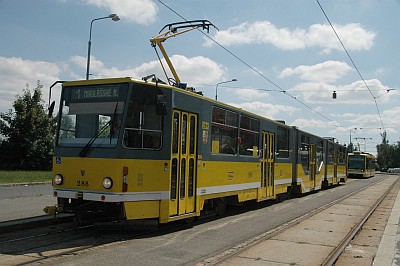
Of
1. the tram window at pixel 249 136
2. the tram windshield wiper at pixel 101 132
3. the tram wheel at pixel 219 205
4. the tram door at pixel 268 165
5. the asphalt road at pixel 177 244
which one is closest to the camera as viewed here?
the asphalt road at pixel 177 244

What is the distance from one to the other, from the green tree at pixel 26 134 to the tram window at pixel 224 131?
2906cm

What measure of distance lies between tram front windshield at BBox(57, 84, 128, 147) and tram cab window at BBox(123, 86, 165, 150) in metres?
0.20

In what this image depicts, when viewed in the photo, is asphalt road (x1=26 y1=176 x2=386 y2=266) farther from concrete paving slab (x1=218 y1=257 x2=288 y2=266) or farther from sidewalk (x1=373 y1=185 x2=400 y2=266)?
sidewalk (x1=373 y1=185 x2=400 y2=266)

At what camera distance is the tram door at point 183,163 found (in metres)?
9.40

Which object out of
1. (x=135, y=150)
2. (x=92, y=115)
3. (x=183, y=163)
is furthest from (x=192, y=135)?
(x=92, y=115)

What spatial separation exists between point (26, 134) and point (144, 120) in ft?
106

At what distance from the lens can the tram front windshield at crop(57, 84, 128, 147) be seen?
8.66 metres

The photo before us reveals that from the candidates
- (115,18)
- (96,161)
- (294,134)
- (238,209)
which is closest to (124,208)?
(96,161)

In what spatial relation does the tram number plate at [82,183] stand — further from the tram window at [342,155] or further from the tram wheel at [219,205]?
the tram window at [342,155]

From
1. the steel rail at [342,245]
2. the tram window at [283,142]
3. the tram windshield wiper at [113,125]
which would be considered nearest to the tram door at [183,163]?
the tram windshield wiper at [113,125]

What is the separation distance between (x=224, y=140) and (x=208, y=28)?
13.2ft

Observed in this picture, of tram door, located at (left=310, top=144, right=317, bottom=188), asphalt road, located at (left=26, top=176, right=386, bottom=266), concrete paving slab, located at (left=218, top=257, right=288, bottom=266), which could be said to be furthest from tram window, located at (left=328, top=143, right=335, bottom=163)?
concrete paving slab, located at (left=218, top=257, right=288, bottom=266)

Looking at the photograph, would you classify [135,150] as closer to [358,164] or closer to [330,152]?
[330,152]

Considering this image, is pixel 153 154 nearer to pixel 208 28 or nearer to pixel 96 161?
pixel 96 161
